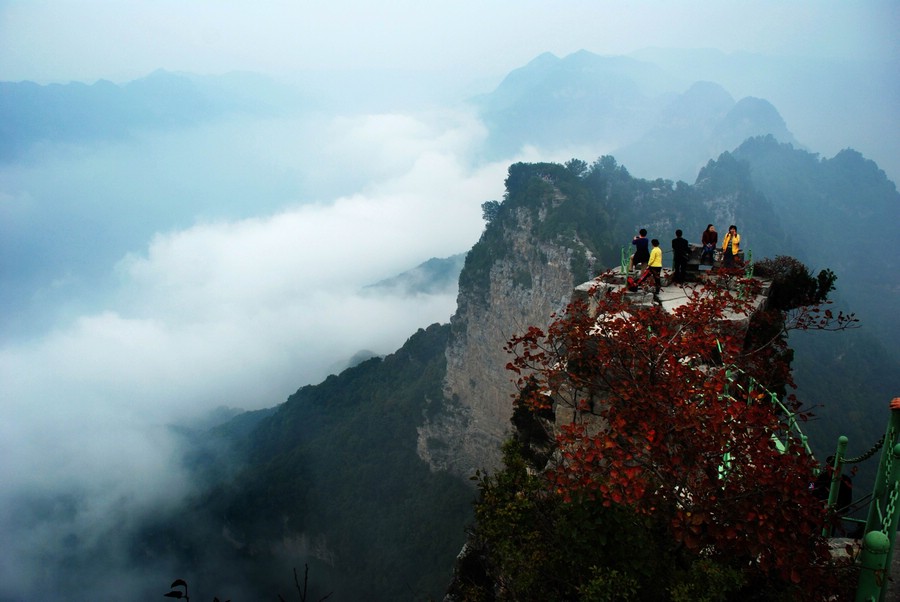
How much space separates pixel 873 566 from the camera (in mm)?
4191

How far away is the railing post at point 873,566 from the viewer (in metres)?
4.08

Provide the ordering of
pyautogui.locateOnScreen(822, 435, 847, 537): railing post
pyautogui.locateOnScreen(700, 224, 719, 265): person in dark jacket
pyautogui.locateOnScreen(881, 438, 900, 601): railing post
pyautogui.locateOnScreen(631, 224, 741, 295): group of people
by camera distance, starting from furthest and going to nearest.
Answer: pyautogui.locateOnScreen(700, 224, 719, 265): person in dark jacket
pyautogui.locateOnScreen(631, 224, 741, 295): group of people
pyautogui.locateOnScreen(822, 435, 847, 537): railing post
pyautogui.locateOnScreen(881, 438, 900, 601): railing post

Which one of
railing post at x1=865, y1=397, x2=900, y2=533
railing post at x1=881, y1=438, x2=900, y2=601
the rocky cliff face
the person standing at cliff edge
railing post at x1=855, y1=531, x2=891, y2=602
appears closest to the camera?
railing post at x1=855, y1=531, x2=891, y2=602

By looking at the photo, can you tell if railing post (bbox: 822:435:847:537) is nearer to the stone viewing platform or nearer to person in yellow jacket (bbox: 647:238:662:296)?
the stone viewing platform

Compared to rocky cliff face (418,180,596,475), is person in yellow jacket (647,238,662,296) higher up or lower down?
higher up

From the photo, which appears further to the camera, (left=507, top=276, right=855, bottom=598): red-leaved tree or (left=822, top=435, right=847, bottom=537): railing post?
(left=822, top=435, right=847, bottom=537): railing post

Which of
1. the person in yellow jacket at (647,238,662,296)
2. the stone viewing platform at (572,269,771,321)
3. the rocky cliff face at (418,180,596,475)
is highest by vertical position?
the person in yellow jacket at (647,238,662,296)

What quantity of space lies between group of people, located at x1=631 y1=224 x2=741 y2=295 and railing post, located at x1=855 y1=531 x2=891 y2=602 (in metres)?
10.2

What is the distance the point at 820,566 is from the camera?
5.65 meters

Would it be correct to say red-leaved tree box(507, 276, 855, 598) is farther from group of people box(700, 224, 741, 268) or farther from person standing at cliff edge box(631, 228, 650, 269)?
group of people box(700, 224, 741, 268)

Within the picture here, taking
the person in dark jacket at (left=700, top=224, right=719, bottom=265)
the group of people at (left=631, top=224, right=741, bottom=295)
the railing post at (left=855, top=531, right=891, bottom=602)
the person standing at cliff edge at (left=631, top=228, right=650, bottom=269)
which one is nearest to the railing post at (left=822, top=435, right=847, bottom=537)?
the railing post at (left=855, top=531, right=891, bottom=602)

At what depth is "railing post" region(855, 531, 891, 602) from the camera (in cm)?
408

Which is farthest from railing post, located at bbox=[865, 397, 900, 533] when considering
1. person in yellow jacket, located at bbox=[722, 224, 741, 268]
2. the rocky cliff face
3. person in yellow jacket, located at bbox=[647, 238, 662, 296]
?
→ the rocky cliff face

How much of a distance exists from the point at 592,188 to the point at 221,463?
72.8 meters
